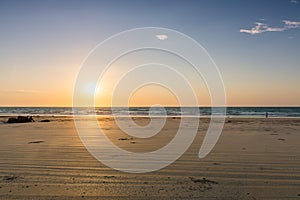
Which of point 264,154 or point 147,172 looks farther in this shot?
point 264,154

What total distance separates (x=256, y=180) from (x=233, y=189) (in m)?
0.80

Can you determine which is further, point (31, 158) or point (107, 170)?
point (31, 158)

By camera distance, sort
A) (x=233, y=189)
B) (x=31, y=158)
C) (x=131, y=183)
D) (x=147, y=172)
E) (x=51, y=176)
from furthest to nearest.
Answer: (x=31, y=158), (x=147, y=172), (x=51, y=176), (x=131, y=183), (x=233, y=189)

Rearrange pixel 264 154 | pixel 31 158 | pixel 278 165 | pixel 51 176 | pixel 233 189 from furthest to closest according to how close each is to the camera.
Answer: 1. pixel 264 154
2. pixel 31 158
3. pixel 278 165
4. pixel 51 176
5. pixel 233 189

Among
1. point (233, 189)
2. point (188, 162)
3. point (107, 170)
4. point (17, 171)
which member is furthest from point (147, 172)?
point (17, 171)

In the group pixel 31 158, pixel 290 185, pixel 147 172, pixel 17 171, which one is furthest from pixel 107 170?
pixel 290 185

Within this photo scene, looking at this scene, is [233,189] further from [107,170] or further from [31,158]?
[31,158]

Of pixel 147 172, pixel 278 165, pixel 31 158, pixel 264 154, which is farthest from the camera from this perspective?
pixel 264 154

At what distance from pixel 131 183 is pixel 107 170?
3.82 ft

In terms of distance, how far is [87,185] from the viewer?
5.57 m

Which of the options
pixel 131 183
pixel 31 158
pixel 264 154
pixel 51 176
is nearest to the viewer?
pixel 131 183

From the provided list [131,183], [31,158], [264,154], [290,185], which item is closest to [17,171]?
[31,158]

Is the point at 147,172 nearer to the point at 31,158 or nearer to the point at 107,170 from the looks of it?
the point at 107,170

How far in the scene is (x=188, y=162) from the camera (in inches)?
303
